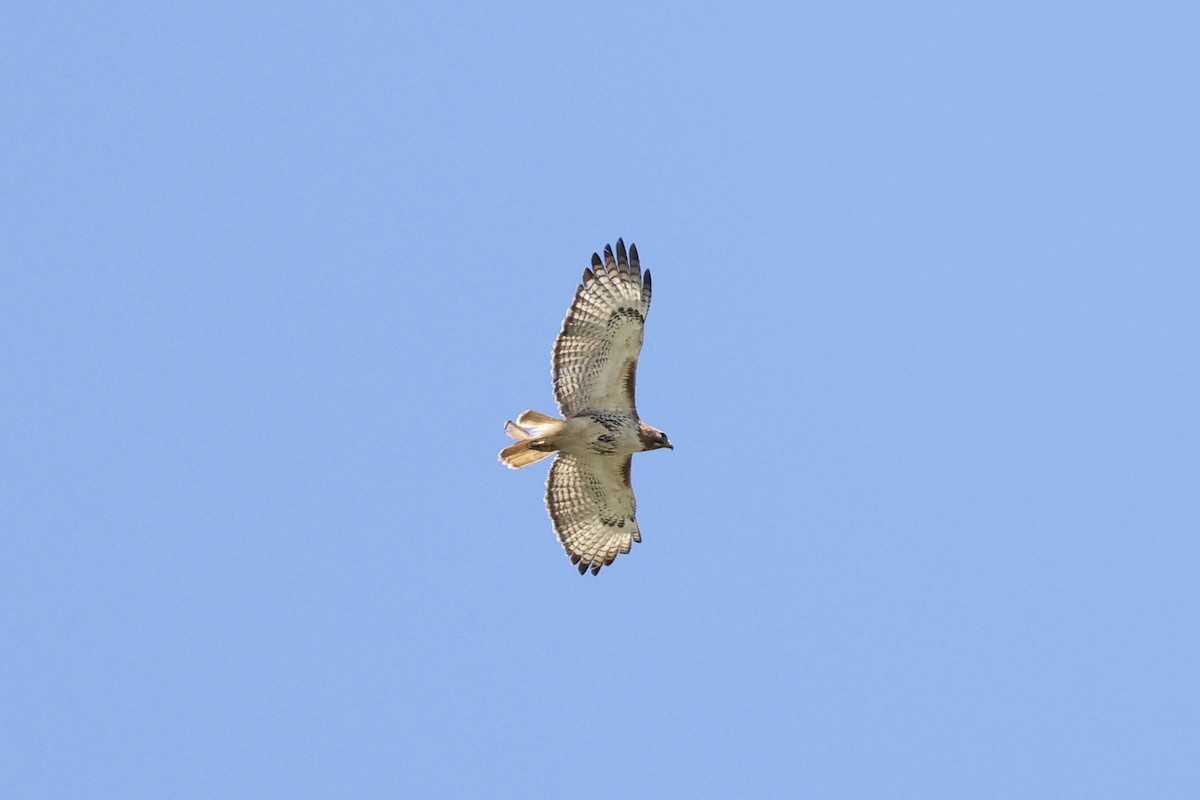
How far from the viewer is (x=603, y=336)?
1608 cm

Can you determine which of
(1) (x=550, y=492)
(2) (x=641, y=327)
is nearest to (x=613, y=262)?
(2) (x=641, y=327)

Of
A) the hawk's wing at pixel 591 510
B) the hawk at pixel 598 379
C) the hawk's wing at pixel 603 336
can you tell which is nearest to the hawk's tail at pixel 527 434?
the hawk at pixel 598 379

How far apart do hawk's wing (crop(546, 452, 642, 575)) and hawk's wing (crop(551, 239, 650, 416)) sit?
86cm

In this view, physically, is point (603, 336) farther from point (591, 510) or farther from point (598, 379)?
point (591, 510)

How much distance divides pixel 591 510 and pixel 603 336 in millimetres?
2036

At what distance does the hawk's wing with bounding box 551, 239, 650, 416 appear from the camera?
631 inches

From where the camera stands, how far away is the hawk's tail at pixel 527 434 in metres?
16.0

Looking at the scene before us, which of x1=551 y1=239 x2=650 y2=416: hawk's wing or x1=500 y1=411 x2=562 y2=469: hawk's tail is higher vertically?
x1=551 y1=239 x2=650 y2=416: hawk's wing

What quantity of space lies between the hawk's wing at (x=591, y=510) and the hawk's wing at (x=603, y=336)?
2.83 feet

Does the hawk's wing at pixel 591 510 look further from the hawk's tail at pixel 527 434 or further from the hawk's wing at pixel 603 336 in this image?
the hawk's wing at pixel 603 336

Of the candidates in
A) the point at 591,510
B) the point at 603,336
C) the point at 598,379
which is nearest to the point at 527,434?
the point at 598,379

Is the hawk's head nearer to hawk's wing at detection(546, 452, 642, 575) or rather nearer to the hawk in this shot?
the hawk

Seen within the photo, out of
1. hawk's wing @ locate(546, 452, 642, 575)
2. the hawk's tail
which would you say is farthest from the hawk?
hawk's wing @ locate(546, 452, 642, 575)

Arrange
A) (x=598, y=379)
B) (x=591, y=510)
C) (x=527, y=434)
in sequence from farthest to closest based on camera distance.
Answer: (x=591, y=510) → (x=598, y=379) → (x=527, y=434)
